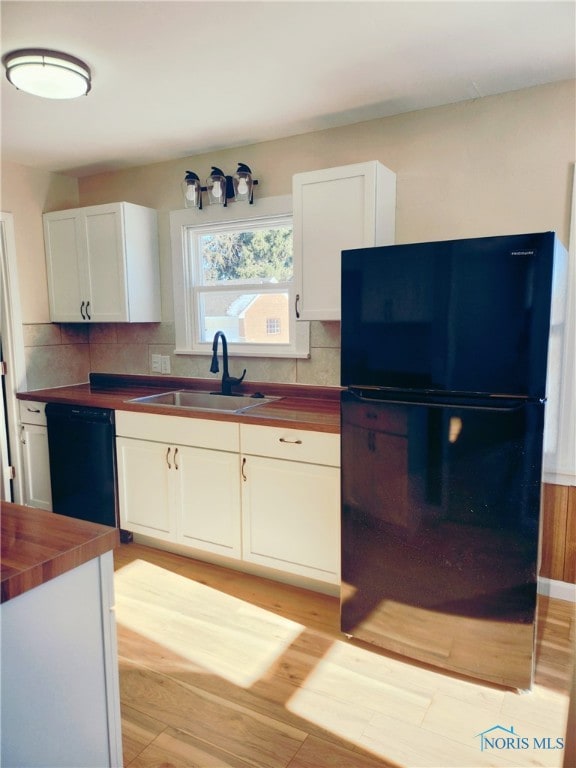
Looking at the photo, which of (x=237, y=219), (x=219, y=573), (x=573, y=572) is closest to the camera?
(x=573, y=572)

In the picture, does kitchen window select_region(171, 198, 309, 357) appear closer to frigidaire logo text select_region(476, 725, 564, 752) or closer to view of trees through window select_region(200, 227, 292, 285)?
view of trees through window select_region(200, 227, 292, 285)

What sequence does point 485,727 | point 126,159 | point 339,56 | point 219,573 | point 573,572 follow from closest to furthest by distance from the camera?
point 485,727 < point 339,56 < point 573,572 < point 219,573 < point 126,159

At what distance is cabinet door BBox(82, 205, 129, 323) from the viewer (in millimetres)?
3314

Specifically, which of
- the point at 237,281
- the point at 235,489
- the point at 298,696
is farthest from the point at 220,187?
the point at 298,696

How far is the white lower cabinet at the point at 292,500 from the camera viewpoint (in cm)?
237

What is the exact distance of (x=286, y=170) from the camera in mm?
2980

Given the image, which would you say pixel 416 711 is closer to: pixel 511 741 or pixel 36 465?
pixel 511 741

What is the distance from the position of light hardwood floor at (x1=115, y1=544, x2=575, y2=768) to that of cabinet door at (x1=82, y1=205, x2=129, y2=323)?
71.6 inches

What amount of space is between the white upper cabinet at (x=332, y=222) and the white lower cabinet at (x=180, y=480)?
793mm

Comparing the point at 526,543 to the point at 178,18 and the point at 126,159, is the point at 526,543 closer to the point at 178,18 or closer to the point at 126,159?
the point at 178,18

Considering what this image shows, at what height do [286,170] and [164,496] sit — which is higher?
[286,170]

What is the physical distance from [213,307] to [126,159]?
1116mm

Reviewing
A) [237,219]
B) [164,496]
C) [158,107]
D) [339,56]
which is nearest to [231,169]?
[237,219]

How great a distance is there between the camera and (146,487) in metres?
2.96
